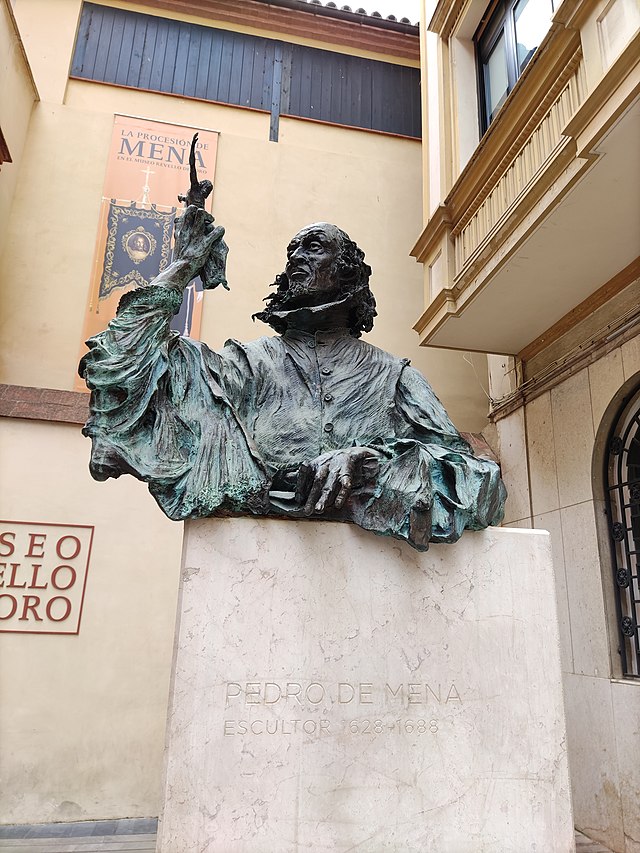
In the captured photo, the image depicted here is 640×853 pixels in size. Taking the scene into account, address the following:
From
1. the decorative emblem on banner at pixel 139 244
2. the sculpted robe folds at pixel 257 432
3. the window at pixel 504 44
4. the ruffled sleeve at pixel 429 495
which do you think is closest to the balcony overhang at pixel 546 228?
the window at pixel 504 44

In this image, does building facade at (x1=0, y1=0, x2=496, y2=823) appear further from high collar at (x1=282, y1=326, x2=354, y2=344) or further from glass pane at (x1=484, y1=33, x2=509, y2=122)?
high collar at (x1=282, y1=326, x2=354, y2=344)

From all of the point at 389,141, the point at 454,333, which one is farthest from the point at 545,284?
the point at 389,141

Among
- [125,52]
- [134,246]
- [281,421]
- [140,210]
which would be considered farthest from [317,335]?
[125,52]

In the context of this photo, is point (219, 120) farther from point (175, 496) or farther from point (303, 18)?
point (175, 496)

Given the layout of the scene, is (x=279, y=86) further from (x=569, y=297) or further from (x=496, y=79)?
(x=569, y=297)

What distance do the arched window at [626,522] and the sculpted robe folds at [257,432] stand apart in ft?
9.06

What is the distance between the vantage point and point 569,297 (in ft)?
17.1

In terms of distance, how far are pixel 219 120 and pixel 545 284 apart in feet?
15.5

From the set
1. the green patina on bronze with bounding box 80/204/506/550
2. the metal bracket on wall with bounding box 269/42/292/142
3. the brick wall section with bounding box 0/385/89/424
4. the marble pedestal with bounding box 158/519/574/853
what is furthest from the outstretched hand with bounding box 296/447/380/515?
the metal bracket on wall with bounding box 269/42/292/142

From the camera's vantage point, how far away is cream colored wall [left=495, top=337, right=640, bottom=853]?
4391 mm

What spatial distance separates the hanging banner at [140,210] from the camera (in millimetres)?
7031

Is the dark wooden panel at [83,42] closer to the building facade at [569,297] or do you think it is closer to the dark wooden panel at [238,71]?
the dark wooden panel at [238,71]

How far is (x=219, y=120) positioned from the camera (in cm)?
793

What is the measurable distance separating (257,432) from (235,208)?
18.9 ft
